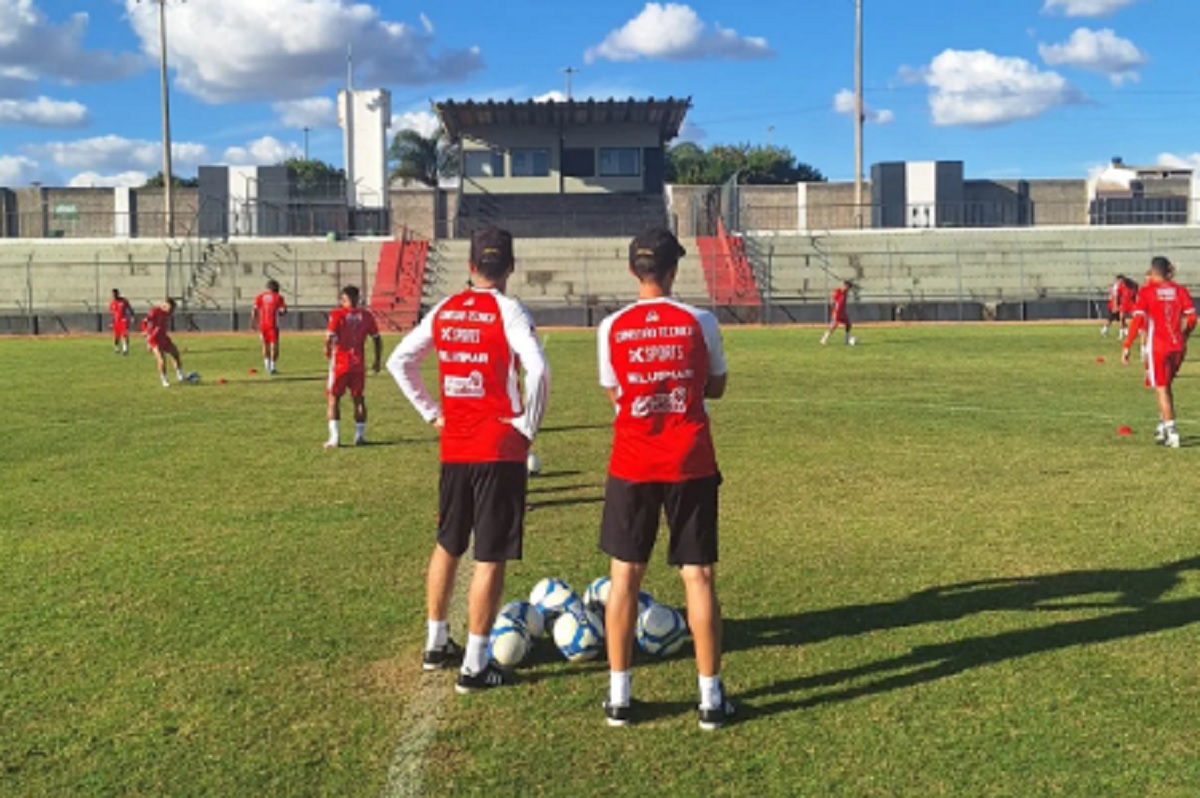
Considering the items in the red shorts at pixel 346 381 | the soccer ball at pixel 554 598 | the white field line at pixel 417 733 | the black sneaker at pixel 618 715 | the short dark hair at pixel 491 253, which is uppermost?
the short dark hair at pixel 491 253

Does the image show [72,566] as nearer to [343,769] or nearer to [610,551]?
[343,769]

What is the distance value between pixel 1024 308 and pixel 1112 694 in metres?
37.3

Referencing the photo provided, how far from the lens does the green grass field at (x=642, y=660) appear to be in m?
4.46

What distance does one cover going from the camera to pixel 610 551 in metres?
4.94

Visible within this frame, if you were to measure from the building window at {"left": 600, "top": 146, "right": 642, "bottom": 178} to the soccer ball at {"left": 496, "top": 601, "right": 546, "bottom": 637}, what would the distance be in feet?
170

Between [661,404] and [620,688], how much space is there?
1.28m

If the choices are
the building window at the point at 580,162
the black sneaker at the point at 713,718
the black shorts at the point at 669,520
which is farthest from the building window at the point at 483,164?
the black sneaker at the point at 713,718

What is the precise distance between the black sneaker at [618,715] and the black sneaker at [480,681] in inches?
28.0

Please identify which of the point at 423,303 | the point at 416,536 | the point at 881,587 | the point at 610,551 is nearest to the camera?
the point at 610,551

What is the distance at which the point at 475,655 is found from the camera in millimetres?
5305

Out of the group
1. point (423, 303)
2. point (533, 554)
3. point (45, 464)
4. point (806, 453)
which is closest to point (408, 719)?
point (533, 554)

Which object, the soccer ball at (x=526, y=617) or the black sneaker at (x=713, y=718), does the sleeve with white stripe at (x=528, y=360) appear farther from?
the black sneaker at (x=713, y=718)

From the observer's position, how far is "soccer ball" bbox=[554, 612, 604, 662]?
223 inches

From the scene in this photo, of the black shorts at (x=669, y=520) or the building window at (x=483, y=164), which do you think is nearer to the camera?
the black shorts at (x=669, y=520)
